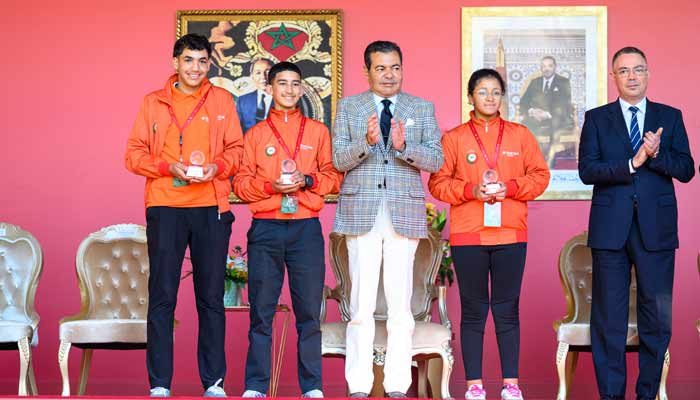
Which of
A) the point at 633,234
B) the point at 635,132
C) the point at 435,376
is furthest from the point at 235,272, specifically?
the point at 635,132

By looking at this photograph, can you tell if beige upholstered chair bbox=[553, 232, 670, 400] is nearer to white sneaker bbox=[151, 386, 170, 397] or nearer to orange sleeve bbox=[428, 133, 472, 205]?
orange sleeve bbox=[428, 133, 472, 205]

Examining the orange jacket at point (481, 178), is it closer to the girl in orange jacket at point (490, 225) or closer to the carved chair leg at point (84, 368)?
the girl in orange jacket at point (490, 225)

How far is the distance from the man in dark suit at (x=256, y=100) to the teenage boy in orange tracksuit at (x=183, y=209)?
160cm

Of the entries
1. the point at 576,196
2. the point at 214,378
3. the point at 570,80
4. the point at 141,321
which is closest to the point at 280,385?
the point at 141,321

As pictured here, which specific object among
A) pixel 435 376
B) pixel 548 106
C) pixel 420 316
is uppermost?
pixel 548 106

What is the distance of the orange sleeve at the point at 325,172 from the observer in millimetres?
4488

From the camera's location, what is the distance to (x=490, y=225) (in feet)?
14.4

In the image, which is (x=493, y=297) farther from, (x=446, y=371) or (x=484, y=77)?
(x=484, y=77)

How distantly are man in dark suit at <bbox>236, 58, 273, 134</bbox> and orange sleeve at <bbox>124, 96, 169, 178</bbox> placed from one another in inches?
65.5

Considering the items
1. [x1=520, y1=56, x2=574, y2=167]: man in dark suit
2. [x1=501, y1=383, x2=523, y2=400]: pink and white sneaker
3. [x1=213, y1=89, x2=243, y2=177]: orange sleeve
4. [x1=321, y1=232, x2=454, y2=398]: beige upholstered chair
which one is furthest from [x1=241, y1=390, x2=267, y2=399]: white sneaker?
[x1=520, y1=56, x2=574, y2=167]: man in dark suit

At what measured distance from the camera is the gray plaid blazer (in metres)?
4.41

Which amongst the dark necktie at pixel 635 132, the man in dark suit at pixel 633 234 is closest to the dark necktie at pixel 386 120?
the man in dark suit at pixel 633 234

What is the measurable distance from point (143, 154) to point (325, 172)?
32.9 inches

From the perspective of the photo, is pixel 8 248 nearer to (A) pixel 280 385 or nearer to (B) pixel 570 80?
(A) pixel 280 385
